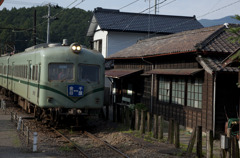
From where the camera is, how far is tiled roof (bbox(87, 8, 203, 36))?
1067 inches

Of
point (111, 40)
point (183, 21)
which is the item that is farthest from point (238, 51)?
point (183, 21)

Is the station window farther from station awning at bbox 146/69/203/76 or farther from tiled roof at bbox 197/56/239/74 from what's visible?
tiled roof at bbox 197/56/239/74

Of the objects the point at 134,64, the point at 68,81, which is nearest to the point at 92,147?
the point at 68,81

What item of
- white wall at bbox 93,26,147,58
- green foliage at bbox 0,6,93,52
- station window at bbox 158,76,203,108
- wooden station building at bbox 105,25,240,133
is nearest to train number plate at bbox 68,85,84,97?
wooden station building at bbox 105,25,240,133

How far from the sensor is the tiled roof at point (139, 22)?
27109 millimetres

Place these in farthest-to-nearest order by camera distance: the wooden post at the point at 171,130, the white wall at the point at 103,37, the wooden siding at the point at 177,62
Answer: the white wall at the point at 103,37
the wooden siding at the point at 177,62
the wooden post at the point at 171,130

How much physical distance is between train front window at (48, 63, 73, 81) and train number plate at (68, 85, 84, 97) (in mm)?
335

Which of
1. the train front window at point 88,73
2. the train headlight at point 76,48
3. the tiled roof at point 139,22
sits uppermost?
the tiled roof at point 139,22

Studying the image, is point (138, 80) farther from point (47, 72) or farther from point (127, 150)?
point (127, 150)

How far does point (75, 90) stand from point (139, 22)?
753 inches

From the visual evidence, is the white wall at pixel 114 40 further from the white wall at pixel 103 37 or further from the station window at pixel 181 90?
the station window at pixel 181 90

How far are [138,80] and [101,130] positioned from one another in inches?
201

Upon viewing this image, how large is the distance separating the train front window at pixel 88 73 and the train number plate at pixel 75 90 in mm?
315

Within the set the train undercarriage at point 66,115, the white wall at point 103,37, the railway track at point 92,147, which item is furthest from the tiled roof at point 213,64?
the white wall at point 103,37
